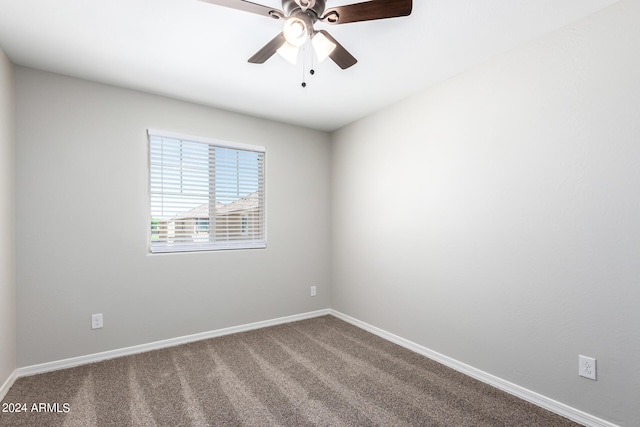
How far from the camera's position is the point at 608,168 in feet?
5.61

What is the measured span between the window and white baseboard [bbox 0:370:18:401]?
1263 millimetres

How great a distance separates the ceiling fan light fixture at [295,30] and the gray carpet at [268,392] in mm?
2109

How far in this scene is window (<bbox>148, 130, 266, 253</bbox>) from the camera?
2902mm

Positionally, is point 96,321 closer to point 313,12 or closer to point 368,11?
point 313,12

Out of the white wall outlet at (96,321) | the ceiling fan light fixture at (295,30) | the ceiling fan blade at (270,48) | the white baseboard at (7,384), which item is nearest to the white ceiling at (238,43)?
the ceiling fan blade at (270,48)

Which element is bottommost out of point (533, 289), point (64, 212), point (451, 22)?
point (533, 289)

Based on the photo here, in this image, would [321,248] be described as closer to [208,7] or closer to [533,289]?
[533,289]

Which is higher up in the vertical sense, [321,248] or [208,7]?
[208,7]

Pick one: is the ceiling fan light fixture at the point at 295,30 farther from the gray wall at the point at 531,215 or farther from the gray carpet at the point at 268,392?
the gray carpet at the point at 268,392

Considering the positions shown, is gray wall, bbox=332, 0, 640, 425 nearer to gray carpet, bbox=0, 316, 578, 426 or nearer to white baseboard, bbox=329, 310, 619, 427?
white baseboard, bbox=329, 310, 619, 427

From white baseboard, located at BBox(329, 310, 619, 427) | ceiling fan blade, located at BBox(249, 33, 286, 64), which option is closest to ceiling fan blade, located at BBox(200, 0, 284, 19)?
ceiling fan blade, located at BBox(249, 33, 286, 64)

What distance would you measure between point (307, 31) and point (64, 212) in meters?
2.40

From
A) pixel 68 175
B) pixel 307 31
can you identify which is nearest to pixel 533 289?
pixel 307 31

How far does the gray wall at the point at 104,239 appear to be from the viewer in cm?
236
